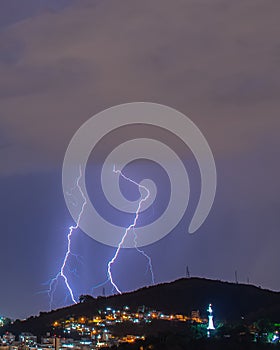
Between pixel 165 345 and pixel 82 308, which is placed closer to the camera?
pixel 165 345

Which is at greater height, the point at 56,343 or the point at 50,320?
the point at 50,320

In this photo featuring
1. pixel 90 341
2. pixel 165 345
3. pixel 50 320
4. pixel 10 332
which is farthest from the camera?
pixel 50 320

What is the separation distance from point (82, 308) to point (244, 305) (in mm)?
18146

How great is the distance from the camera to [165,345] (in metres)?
39.2

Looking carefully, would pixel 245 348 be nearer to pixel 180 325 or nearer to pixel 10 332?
pixel 180 325

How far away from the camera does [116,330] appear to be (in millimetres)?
65438

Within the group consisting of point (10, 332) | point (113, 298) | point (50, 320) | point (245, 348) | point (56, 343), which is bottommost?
point (245, 348)

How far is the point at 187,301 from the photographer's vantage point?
89375 mm

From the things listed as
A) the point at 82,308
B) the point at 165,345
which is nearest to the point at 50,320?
the point at 82,308

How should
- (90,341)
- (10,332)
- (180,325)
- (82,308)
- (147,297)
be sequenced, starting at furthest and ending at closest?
1. (147,297)
2. (82,308)
3. (10,332)
4. (180,325)
5. (90,341)

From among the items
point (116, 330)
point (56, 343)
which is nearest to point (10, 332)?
point (116, 330)

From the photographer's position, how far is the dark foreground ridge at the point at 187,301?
7912cm

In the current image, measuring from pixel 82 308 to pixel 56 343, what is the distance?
32.5 metres

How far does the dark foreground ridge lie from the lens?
79.1 metres
